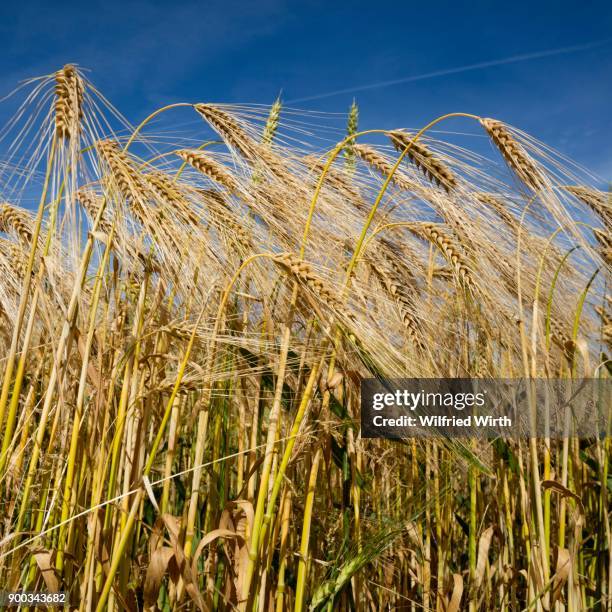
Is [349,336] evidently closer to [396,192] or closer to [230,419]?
[396,192]

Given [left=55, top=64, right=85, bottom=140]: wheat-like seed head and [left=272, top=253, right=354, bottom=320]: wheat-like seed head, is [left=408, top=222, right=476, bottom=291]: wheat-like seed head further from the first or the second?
[left=55, top=64, right=85, bottom=140]: wheat-like seed head

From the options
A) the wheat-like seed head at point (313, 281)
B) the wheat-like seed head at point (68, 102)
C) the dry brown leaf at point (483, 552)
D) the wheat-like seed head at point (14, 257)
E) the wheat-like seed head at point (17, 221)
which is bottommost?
the dry brown leaf at point (483, 552)

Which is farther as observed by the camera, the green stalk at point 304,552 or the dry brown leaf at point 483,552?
the dry brown leaf at point 483,552

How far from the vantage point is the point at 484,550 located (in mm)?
2043

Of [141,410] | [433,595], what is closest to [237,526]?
[141,410]

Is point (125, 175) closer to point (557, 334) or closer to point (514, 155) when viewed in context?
point (514, 155)

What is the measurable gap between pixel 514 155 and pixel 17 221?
165 centimetres

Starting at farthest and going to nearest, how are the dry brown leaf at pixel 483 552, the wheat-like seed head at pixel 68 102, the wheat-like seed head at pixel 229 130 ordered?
the dry brown leaf at pixel 483 552 → the wheat-like seed head at pixel 229 130 → the wheat-like seed head at pixel 68 102

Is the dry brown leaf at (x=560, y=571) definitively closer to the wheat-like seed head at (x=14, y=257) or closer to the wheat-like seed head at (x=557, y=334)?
the wheat-like seed head at (x=557, y=334)

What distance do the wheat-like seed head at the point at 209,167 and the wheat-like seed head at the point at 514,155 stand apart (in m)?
0.86

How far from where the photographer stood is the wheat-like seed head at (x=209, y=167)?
1.86 m

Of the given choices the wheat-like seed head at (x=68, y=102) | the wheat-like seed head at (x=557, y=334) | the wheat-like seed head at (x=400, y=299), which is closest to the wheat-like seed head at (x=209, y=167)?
the wheat-like seed head at (x=68, y=102)

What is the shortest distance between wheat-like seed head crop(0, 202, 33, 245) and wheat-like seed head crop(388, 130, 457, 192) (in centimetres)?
127

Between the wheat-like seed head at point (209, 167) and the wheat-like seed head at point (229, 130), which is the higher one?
the wheat-like seed head at point (229, 130)
